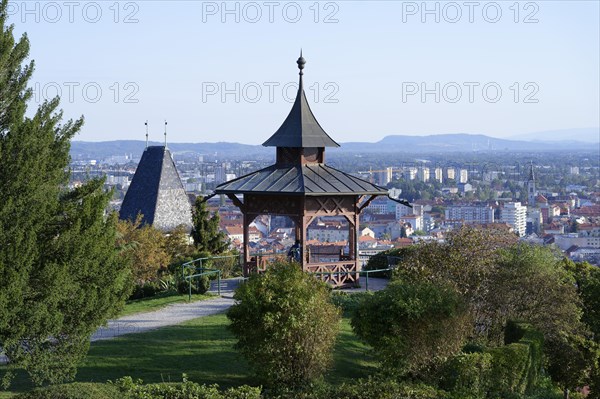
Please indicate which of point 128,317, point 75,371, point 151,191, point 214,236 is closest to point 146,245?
point 214,236

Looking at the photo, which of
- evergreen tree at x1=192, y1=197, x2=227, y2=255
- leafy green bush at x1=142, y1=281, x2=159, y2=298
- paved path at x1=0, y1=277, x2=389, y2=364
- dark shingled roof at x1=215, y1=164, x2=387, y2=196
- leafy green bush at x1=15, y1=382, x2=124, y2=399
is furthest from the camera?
evergreen tree at x1=192, y1=197, x2=227, y2=255

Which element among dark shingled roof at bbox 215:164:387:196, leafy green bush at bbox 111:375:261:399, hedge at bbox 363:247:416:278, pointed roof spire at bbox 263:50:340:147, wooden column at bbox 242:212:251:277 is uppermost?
pointed roof spire at bbox 263:50:340:147

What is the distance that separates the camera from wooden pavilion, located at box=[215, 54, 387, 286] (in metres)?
22.8

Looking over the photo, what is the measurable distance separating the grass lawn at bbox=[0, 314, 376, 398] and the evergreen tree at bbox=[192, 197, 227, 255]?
602 inches

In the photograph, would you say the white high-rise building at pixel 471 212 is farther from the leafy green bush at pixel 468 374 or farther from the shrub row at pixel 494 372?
the leafy green bush at pixel 468 374

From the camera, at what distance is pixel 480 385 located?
14.4 metres

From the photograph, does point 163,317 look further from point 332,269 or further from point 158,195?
point 158,195

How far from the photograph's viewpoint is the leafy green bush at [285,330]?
13.9 metres

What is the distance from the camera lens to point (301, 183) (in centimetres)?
2270

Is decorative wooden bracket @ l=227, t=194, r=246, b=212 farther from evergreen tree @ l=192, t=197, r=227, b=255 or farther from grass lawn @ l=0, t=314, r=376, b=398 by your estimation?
evergreen tree @ l=192, t=197, r=227, b=255

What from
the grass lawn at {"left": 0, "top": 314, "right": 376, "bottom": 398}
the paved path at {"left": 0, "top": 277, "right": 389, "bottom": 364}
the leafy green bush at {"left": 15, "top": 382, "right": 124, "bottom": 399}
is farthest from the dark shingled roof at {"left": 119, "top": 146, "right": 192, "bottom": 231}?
the leafy green bush at {"left": 15, "top": 382, "right": 124, "bottom": 399}

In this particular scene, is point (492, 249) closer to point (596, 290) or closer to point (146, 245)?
point (596, 290)

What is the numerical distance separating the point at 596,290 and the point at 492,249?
402 cm

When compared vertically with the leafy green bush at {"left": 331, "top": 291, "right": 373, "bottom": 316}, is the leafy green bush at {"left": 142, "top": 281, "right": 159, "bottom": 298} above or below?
below
